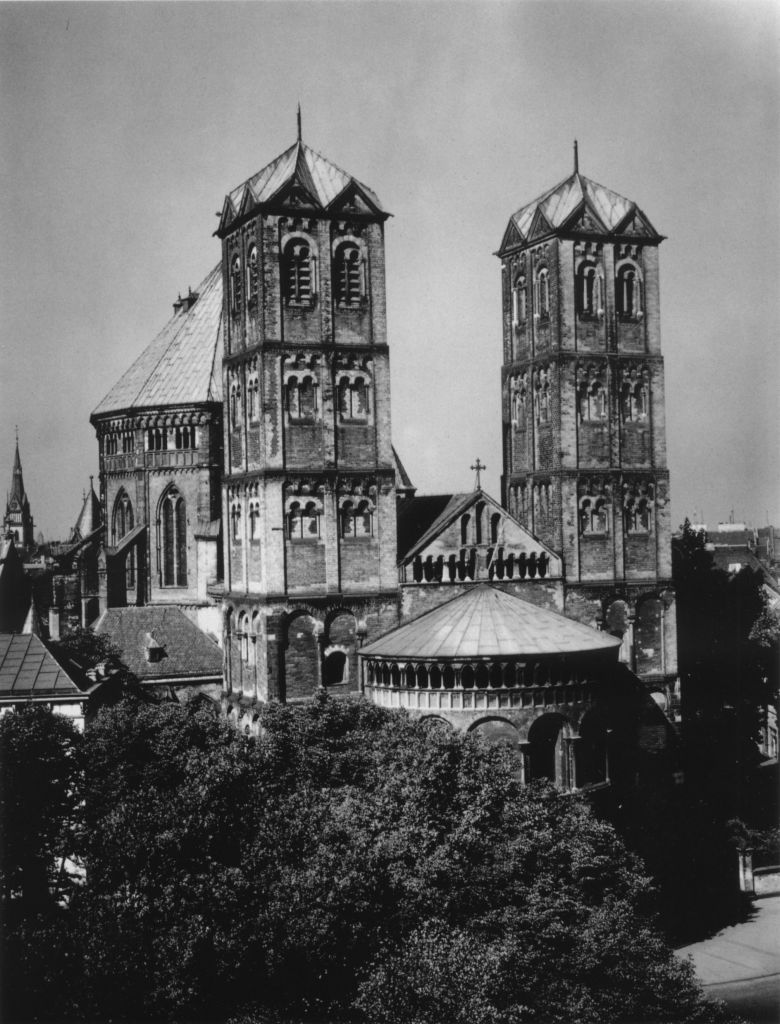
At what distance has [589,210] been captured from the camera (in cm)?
5353

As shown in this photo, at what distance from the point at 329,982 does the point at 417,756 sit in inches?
364

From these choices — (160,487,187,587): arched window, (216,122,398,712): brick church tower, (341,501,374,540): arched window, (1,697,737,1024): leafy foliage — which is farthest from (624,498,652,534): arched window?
(160,487,187,587): arched window

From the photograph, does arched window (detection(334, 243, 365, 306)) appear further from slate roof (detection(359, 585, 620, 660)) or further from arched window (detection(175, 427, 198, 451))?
arched window (detection(175, 427, 198, 451))

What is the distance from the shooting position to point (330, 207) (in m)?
48.2

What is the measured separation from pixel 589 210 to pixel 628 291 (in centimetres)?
400

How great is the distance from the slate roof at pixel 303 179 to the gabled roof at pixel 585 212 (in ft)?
28.9

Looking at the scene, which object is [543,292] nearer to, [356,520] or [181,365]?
[356,520]

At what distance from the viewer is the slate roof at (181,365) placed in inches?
2689

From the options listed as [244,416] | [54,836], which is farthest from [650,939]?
[244,416]

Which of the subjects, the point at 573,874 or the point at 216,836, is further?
the point at 573,874

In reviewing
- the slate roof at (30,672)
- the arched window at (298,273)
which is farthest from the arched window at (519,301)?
the slate roof at (30,672)

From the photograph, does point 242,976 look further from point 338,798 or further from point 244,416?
point 244,416

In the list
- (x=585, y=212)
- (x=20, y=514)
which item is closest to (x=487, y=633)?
(x=585, y=212)

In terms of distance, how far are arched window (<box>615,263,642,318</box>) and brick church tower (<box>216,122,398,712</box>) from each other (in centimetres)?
1167
